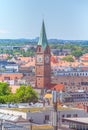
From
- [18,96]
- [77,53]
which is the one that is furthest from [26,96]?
[77,53]

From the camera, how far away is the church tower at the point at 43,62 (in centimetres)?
5203

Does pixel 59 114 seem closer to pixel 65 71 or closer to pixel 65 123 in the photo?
pixel 65 123

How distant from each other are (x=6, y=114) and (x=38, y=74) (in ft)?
70.1

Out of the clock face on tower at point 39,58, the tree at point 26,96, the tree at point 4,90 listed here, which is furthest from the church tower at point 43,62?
the tree at point 26,96

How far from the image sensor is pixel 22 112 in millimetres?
31281

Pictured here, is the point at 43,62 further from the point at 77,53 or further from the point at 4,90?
the point at 77,53

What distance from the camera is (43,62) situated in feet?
173

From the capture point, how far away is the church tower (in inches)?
2048

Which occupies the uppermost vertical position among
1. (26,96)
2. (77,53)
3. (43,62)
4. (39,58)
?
(39,58)

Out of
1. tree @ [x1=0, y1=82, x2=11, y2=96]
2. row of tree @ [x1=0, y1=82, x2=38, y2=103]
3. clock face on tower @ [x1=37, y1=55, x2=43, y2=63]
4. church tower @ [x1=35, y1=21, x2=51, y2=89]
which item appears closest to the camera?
row of tree @ [x1=0, y1=82, x2=38, y2=103]

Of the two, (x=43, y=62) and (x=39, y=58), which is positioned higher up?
(x=39, y=58)

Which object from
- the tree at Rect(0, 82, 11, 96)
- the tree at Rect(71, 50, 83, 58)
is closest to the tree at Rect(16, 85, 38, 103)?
the tree at Rect(0, 82, 11, 96)

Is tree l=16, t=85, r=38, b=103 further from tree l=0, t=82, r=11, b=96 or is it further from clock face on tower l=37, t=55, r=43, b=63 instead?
clock face on tower l=37, t=55, r=43, b=63

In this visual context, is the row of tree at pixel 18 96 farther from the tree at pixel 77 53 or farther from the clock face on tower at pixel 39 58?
the tree at pixel 77 53
